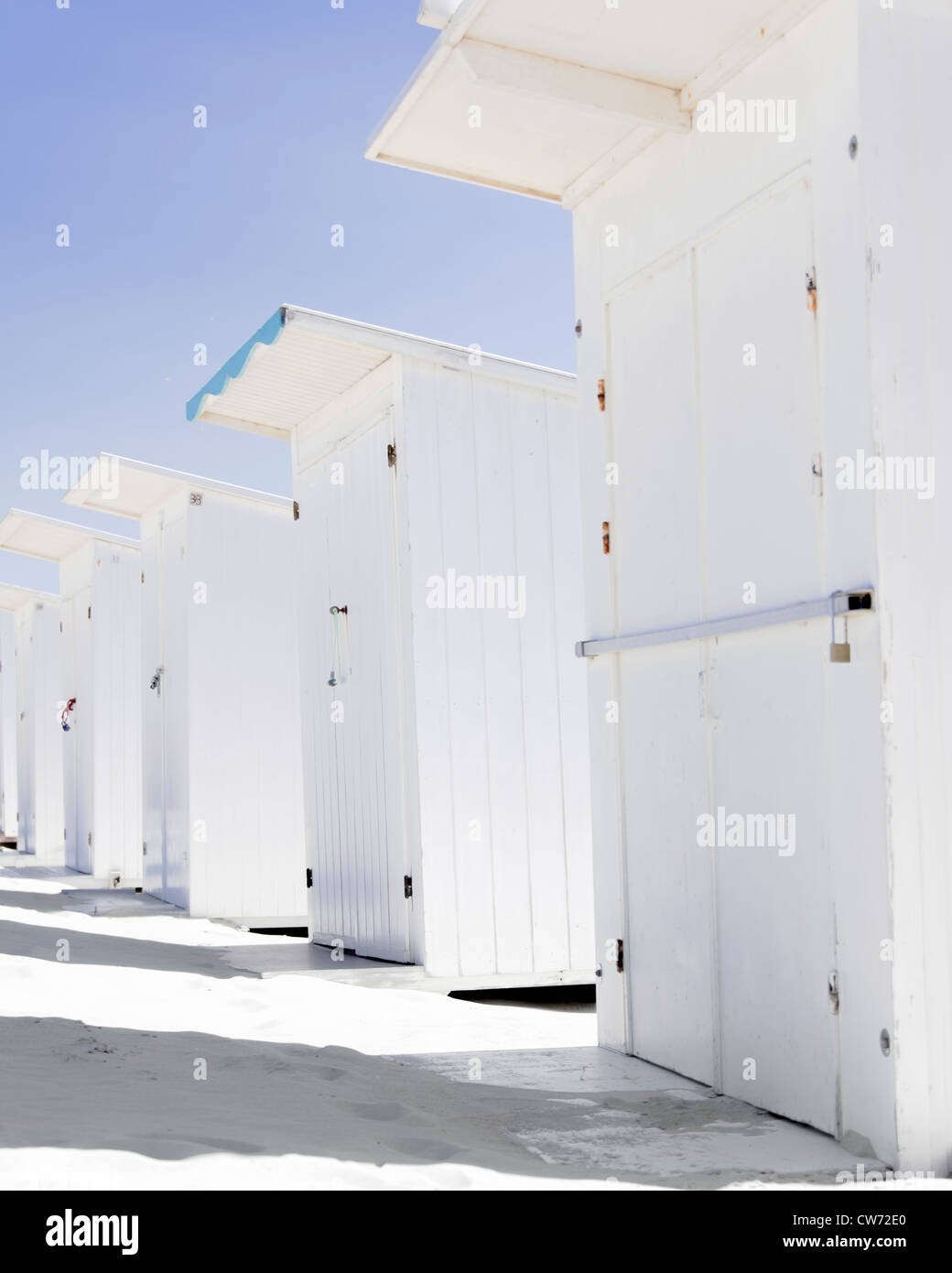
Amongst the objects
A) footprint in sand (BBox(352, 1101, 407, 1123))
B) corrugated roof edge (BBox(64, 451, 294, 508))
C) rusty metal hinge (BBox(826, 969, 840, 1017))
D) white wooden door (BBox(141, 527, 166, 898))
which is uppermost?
corrugated roof edge (BBox(64, 451, 294, 508))

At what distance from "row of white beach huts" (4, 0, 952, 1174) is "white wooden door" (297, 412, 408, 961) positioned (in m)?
0.03

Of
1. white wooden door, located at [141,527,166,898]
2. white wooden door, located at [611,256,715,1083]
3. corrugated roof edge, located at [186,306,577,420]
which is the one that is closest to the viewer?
white wooden door, located at [611,256,715,1083]

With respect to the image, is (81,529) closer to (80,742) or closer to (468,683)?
(80,742)

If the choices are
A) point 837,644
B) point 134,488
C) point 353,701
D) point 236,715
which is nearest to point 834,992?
point 837,644

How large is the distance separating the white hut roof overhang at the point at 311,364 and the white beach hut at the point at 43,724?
8.41 metres

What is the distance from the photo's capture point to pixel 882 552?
3465 millimetres

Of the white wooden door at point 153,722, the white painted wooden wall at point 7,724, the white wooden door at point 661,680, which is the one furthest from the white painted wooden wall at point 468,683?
the white painted wooden wall at point 7,724

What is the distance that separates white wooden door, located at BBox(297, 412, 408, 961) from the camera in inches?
278

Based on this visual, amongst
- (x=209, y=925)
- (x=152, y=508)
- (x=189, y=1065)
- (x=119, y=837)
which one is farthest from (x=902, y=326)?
(x=119, y=837)

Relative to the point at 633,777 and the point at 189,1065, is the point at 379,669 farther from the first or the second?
the point at 189,1065

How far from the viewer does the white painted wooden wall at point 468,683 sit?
22.4 feet

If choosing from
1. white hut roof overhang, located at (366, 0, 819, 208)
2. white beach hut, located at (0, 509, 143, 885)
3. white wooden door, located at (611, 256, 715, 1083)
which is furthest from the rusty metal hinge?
white beach hut, located at (0, 509, 143, 885)

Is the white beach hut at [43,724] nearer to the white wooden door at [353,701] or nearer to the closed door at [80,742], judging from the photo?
the closed door at [80,742]

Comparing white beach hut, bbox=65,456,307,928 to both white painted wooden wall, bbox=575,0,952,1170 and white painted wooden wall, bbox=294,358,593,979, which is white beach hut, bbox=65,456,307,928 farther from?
white painted wooden wall, bbox=575,0,952,1170
